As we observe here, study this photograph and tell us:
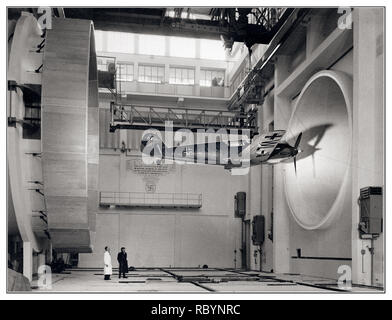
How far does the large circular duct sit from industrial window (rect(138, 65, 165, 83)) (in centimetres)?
1430

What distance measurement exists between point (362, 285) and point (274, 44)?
12.9 meters

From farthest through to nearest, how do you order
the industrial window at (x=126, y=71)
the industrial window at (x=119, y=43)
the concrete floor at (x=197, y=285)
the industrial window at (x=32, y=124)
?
the industrial window at (x=126, y=71), the industrial window at (x=119, y=43), the industrial window at (x=32, y=124), the concrete floor at (x=197, y=285)

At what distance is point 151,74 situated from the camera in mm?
33219

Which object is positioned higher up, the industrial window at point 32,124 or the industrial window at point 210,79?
the industrial window at point 210,79

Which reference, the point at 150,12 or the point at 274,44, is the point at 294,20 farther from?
the point at 150,12

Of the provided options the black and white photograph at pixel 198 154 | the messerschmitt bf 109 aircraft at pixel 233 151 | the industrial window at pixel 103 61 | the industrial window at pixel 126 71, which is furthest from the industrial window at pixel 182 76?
the messerschmitt bf 109 aircraft at pixel 233 151

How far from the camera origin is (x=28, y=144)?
1520 centimetres

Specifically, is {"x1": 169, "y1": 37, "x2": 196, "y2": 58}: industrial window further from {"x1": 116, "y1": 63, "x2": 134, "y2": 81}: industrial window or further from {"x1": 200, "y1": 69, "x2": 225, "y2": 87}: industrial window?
{"x1": 116, "y1": 63, "x2": 134, "y2": 81}: industrial window

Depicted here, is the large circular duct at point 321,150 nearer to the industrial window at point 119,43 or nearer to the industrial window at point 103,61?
the industrial window at point 103,61

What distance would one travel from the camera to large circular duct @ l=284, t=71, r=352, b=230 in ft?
57.2

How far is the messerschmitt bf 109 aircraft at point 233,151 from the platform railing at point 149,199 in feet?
19.7

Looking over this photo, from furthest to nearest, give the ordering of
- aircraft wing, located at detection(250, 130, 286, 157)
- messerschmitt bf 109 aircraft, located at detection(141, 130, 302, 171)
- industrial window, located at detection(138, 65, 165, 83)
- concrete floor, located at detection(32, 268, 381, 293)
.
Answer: industrial window, located at detection(138, 65, 165, 83) < messerschmitt bf 109 aircraft, located at detection(141, 130, 302, 171) < aircraft wing, located at detection(250, 130, 286, 157) < concrete floor, located at detection(32, 268, 381, 293)

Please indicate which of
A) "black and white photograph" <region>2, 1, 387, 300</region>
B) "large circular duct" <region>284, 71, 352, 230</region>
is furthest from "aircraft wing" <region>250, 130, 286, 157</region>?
"large circular duct" <region>284, 71, 352, 230</region>

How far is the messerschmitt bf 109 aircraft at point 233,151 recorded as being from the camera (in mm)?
19844
